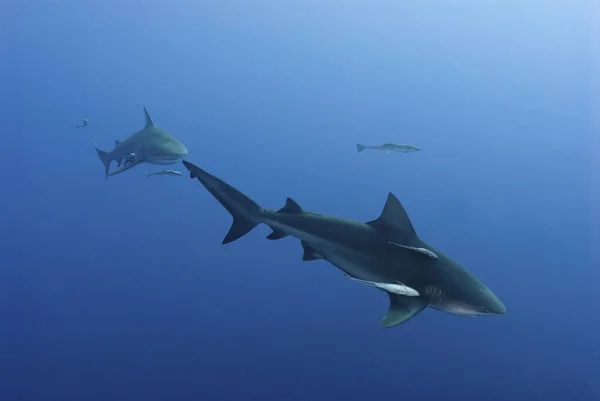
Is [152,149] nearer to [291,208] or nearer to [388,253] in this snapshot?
[291,208]

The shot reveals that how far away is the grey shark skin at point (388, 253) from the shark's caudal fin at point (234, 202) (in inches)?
0.4

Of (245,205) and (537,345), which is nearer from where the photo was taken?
(245,205)

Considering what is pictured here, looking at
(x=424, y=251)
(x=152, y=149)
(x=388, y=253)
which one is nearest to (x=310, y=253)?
(x=388, y=253)

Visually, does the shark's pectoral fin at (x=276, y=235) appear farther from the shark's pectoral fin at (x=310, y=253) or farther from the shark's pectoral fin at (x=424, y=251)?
the shark's pectoral fin at (x=424, y=251)

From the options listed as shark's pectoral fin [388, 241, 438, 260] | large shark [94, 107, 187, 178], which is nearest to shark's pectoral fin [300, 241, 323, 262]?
shark's pectoral fin [388, 241, 438, 260]

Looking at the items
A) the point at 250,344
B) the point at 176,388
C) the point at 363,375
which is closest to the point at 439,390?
the point at 363,375

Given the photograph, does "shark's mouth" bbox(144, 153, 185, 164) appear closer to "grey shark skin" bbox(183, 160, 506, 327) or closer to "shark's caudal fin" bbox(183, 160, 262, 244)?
"shark's caudal fin" bbox(183, 160, 262, 244)

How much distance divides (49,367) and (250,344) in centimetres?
424

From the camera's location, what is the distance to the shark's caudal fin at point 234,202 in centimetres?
455

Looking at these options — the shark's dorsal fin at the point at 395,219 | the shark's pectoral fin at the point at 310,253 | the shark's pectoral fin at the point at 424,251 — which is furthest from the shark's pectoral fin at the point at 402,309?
the shark's pectoral fin at the point at 310,253

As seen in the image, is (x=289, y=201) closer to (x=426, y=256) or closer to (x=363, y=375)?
(x=426, y=256)

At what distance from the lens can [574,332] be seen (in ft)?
39.0

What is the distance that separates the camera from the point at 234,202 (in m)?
4.65

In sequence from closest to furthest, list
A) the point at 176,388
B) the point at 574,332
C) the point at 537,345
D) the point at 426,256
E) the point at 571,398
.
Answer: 1. the point at 426,256
2. the point at 176,388
3. the point at 571,398
4. the point at 537,345
5. the point at 574,332
